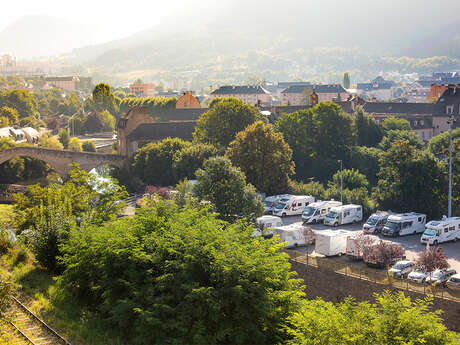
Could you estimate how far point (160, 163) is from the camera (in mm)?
60062

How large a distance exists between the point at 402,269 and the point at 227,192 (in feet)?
43.2

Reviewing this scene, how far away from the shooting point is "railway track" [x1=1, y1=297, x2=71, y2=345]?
18141 millimetres

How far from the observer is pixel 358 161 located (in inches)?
2436

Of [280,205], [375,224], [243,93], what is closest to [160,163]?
[280,205]

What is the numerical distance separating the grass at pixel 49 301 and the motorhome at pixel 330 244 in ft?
52.3

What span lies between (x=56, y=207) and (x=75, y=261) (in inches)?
295

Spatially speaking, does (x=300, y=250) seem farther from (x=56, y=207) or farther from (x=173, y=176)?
(x=173, y=176)

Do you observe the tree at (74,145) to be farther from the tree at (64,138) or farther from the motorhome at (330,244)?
the motorhome at (330,244)

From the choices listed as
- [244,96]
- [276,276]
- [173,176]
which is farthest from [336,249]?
[244,96]

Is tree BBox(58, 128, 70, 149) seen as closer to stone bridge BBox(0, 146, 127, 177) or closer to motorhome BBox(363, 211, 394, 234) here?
stone bridge BBox(0, 146, 127, 177)

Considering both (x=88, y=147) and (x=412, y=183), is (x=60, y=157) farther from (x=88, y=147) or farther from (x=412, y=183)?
(x=412, y=183)

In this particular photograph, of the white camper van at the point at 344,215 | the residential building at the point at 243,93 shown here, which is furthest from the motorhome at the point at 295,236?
the residential building at the point at 243,93

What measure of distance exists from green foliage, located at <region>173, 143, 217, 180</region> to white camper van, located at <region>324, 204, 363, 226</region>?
15.8 metres

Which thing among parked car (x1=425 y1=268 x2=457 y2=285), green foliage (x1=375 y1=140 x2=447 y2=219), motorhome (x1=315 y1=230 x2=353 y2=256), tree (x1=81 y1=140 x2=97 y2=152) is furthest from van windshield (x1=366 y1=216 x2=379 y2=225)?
tree (x1=81 y1=140 x2=97 y2=152)
